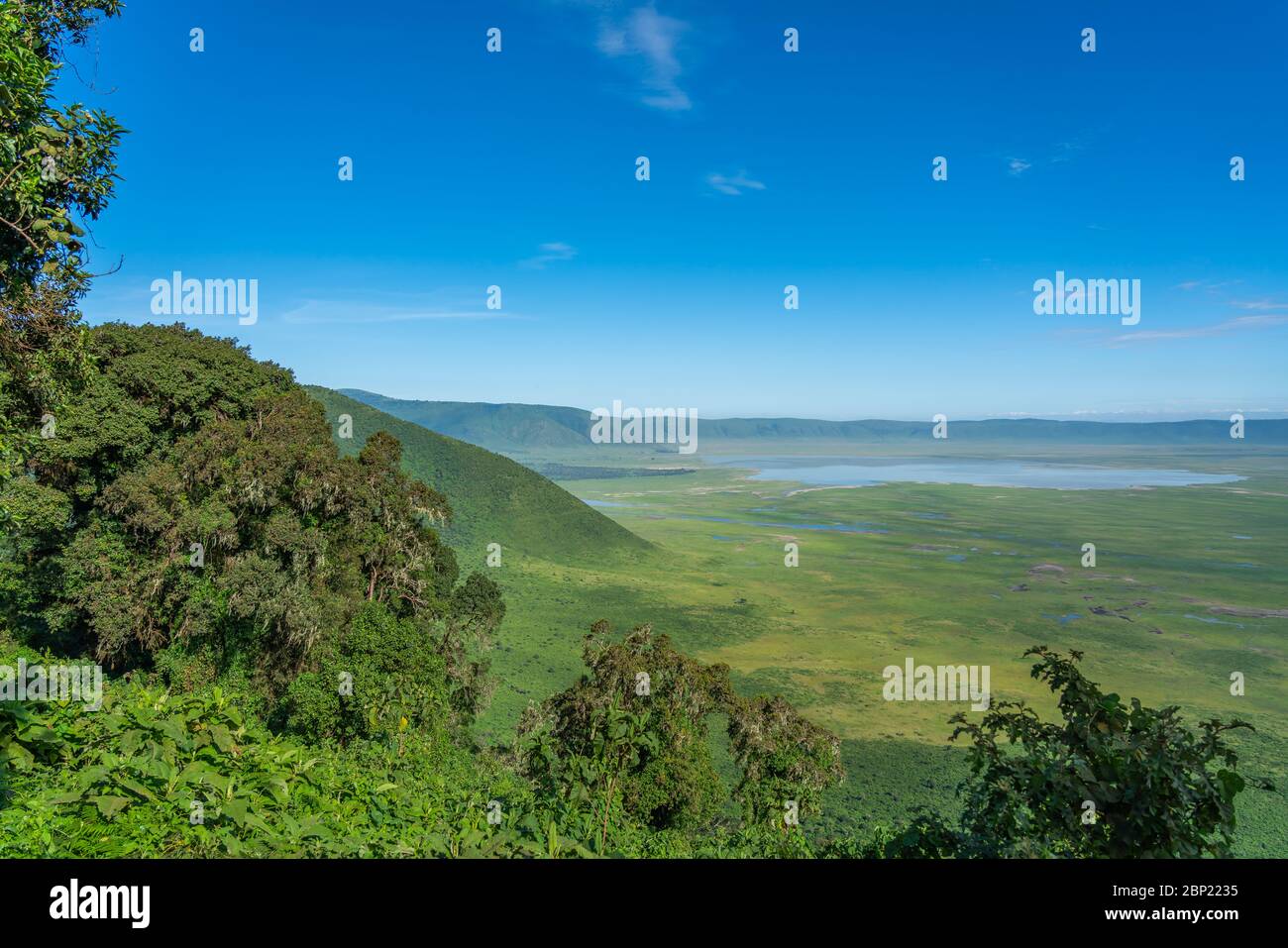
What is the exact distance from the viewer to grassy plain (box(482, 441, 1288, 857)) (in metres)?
35.1

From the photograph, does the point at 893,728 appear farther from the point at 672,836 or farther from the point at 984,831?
the point at 984,831

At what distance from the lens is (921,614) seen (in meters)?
63.7

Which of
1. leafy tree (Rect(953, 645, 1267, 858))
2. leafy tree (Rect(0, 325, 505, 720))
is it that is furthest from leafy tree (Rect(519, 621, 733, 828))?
leafy tree (Rect(953, 645, 1267, 858))

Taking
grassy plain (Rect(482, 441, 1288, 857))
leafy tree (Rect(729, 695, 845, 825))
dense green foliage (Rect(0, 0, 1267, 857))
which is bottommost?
grassy plain (Rect(482, 441, 1288, 857))

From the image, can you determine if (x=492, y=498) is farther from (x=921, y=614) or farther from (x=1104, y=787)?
(x=1104, y=787)

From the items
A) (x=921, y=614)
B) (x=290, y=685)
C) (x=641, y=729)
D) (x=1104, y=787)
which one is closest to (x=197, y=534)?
(x=290, y=685)

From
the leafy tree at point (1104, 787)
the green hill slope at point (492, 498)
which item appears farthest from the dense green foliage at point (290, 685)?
the green hill slope at point (492, 498)

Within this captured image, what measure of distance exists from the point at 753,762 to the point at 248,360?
2169 centimetres

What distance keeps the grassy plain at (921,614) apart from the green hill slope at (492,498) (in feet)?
16.6

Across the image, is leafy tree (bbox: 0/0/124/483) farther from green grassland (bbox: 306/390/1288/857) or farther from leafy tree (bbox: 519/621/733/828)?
green grassland (bbox: 306/390/1288/857)

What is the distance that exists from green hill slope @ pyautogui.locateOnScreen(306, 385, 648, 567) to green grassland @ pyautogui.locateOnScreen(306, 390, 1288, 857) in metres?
0.30

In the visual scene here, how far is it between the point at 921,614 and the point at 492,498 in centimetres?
5364

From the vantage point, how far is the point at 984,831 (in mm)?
5629
